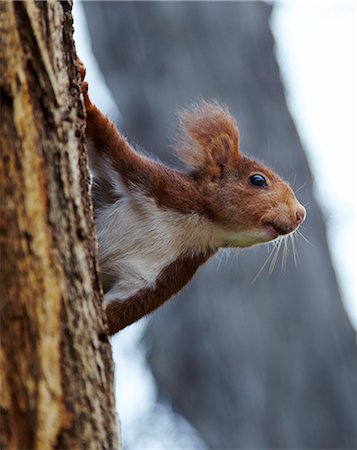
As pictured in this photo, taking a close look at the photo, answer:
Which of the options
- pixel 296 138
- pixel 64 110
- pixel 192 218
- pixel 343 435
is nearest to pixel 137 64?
pixel 296 138

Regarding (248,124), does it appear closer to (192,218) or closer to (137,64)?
(137,64)

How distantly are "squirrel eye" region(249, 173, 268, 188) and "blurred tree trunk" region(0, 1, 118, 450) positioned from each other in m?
1.45

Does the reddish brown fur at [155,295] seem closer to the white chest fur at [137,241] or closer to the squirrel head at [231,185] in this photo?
the white chest fur at [137,241]

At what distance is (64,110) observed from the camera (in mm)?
1886

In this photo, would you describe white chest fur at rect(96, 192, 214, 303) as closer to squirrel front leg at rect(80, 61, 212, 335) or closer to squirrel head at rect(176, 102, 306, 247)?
squirrel front leg at rect(80, 61, 212, 335)

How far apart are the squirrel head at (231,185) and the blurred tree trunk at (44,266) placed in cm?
129

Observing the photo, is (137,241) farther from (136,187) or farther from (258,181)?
(258,181)

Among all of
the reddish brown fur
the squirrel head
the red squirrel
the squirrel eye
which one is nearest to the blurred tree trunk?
the red squirrel

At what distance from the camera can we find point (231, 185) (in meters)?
3.27

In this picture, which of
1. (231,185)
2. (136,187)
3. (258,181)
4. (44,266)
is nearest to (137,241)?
(136,187)

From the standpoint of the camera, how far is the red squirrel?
2.90 m

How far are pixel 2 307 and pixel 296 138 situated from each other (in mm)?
5237

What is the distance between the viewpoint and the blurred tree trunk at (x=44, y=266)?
5.38 feet

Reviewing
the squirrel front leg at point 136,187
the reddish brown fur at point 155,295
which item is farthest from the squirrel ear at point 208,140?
the reddish brown fur at point 155,295
